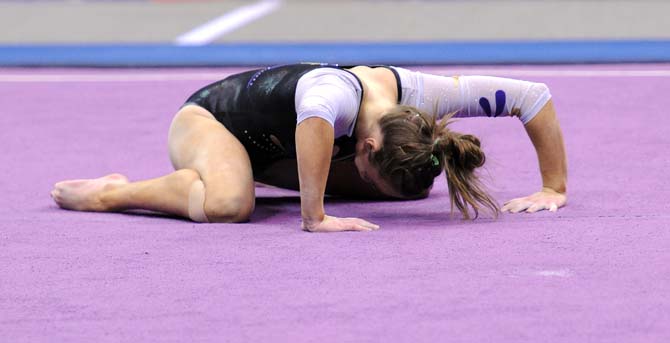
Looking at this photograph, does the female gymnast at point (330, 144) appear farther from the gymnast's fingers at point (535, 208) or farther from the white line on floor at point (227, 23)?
the white line on floor at point (227, 23)

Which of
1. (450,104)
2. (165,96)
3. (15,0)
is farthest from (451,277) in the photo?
(15,0)

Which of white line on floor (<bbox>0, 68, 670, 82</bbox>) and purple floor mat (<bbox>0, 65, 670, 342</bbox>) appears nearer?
purple floor mat (<bbox>0, 65, 670, 342</bbox>)

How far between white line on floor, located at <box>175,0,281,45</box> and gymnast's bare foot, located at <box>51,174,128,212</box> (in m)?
3.06

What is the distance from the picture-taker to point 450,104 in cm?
300

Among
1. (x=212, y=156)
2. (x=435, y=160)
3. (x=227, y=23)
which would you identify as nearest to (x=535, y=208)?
(x=435, y=160)

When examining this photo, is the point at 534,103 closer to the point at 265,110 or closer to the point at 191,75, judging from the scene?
the point at 265,110

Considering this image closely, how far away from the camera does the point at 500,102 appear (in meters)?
2.99

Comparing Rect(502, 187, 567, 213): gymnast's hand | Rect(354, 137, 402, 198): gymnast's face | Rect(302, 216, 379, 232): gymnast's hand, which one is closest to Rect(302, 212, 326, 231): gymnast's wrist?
Rect(302, 216, 379, 232): gymnast's hand

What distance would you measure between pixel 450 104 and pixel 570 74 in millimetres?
2173

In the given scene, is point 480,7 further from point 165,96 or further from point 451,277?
point 451,277

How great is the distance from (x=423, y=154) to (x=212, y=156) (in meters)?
0.57

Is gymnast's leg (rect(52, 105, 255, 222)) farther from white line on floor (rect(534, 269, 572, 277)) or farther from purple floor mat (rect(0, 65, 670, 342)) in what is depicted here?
white line on floor (rect(534, 269, 572, 277))

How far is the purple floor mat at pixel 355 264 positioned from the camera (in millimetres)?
2074

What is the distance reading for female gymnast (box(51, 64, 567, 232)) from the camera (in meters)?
2.76
